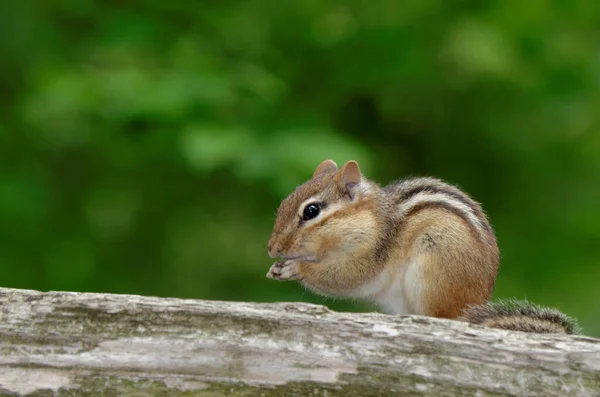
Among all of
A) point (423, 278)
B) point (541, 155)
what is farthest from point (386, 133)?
point (423, 278)

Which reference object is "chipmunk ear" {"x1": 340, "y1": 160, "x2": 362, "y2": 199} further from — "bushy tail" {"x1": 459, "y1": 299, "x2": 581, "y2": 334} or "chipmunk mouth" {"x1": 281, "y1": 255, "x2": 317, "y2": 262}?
"bushy tail" {"x1": 459, "y1": 299, "x2": 581, "y2": 334}

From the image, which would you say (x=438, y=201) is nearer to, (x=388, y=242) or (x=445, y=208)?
(x=445, y=208)

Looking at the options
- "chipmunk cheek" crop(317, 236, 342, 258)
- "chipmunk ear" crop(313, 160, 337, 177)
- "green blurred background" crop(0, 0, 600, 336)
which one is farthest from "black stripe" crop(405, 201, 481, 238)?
"green blurred background" crop(0, 0, 600, 336)

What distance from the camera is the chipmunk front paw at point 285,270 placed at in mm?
3812

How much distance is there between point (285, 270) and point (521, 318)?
1193 mm

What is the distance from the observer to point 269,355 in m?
2.45

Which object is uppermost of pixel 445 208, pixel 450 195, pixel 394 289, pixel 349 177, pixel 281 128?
pixel 281 128

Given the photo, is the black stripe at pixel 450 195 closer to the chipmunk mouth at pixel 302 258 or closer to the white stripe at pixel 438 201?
the white stripe at pixel 438 201

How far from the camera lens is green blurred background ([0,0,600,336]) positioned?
17.5ft

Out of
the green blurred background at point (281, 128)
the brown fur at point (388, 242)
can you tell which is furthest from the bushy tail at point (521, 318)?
the green blurred background at point (281, 128)

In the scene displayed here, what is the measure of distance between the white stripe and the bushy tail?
59 centimetres

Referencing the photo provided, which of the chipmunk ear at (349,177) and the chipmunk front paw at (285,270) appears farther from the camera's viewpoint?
the chipmunk ear at (349,177)

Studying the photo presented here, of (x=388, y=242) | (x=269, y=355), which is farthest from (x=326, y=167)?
(x=269, y=355)

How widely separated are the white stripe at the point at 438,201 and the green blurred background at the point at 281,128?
1287 mm
